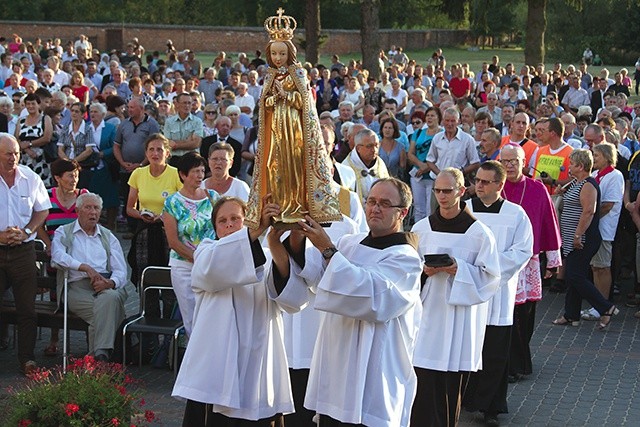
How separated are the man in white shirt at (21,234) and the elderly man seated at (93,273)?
0.29 m

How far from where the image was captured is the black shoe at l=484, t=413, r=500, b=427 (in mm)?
8969

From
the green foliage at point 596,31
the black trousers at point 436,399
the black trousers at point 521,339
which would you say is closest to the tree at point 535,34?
the green foliage at point 596,31

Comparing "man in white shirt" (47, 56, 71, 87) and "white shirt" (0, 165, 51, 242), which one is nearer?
"white shirt" (0, 165, 51, 242)

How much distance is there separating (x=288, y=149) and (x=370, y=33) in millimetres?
25833

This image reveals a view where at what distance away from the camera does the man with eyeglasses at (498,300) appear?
9.02 meters

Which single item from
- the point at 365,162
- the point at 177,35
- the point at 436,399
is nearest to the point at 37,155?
the point at 365,162

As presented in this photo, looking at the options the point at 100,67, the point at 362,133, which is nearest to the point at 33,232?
the point at 362,133

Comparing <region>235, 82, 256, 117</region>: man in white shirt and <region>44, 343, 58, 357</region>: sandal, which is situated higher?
<region>235, 82, 256, 117</region>: man in white shirt

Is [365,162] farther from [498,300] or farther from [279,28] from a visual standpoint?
[279,28]

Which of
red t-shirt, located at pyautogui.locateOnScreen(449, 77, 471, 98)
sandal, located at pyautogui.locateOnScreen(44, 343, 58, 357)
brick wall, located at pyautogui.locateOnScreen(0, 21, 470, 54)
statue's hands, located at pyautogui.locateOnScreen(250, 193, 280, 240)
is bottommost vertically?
sandal, located at pyautogui.locateOnScreen(44, 343, 58, 357)

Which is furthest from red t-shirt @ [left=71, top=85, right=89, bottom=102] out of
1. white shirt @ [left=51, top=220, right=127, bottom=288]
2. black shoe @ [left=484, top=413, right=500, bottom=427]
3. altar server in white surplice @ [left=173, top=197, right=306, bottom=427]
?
altar server in white surplice @ [left=173, top=197, right=306, bottom=427]

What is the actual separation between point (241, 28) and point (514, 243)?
50.0m

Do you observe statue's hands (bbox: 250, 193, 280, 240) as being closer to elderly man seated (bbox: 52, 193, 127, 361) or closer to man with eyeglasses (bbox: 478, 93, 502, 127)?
elderly man seated (bbox: 52, 193, 127, 361)

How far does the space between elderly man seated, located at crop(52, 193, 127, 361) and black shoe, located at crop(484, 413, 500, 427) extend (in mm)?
3359
